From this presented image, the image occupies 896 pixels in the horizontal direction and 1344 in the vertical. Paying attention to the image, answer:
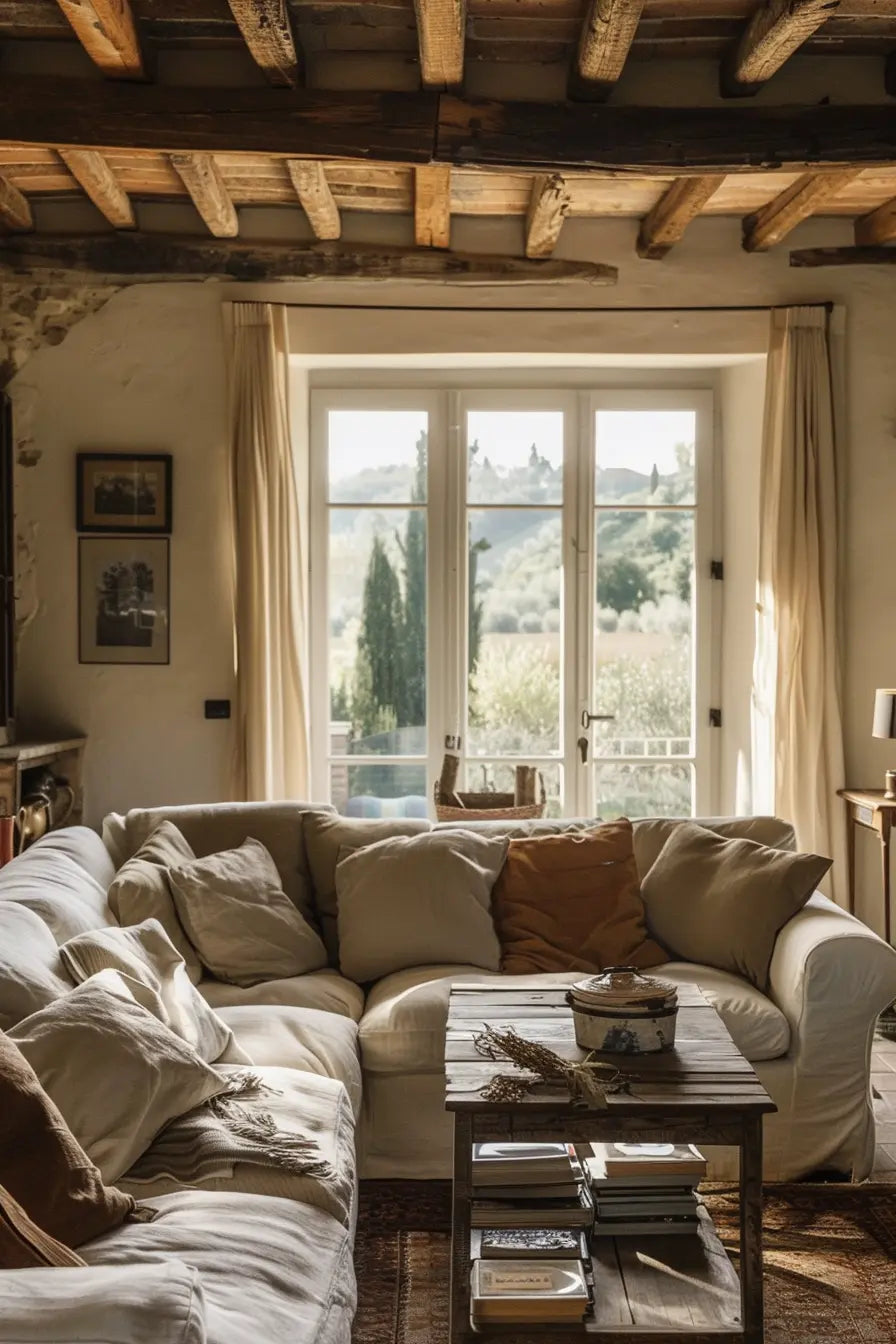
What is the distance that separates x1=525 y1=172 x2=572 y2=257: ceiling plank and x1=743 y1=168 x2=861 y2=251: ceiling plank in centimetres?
81

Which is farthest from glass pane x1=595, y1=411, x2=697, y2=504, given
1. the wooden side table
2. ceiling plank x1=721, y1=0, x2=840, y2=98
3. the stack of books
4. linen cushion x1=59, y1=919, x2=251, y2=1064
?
the stack of books

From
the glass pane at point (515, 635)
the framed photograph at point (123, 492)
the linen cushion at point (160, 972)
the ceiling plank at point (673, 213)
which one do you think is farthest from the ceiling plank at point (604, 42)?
the linen cushion at point (160, 972)

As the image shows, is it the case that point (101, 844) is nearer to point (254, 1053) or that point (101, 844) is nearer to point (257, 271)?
point (254, 1053)

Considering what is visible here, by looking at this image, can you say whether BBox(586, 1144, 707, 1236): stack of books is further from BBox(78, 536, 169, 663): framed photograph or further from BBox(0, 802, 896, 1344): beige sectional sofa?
BBox(78, 536, 169, 663): framed photograph

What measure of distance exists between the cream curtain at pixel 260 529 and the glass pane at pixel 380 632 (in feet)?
1.66

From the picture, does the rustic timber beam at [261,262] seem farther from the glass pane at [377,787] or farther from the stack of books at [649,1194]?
the stack of books at [649,1194]

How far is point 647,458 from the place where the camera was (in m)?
6.27

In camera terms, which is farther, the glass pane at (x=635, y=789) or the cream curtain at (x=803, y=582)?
the glass pane at (x=635, y=789)

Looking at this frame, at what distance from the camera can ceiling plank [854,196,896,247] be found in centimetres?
539

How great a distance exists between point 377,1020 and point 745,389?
3.60 meters

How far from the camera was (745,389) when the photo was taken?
19.7 ft

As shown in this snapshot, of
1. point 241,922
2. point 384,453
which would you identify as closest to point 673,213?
point 384,453

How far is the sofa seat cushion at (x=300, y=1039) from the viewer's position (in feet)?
10.3

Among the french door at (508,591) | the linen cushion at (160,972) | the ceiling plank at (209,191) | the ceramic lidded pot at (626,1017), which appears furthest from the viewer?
the french door at (508,591)
